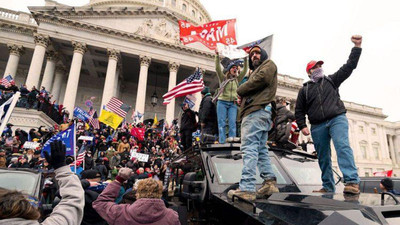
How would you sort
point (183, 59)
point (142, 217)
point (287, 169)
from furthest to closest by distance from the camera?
point (183, 59) → point (287, 169) → point (142, 217)

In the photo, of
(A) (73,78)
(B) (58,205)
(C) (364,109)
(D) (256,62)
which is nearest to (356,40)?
(D) (256,62)

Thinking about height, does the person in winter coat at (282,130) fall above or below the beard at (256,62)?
below

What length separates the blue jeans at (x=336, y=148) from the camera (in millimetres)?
3001

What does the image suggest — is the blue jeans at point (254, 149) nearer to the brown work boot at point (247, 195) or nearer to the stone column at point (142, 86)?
the brown work boot at point (247, 195)

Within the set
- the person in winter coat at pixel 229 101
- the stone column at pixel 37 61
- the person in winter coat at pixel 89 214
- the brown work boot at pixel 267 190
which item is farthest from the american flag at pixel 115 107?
the brown work boot at pixel 267 190

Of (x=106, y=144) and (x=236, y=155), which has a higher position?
(x=106, y=144)

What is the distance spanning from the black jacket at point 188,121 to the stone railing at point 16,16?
94.7ft

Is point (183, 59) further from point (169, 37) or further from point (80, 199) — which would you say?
point (80, 199)

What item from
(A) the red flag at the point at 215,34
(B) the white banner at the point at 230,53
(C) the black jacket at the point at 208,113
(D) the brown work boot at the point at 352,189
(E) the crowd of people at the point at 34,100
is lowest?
(D) the brown work boot at the point at 352,189

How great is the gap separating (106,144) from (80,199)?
13764 mm

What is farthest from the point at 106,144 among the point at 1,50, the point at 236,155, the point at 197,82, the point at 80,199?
the point at 1,50

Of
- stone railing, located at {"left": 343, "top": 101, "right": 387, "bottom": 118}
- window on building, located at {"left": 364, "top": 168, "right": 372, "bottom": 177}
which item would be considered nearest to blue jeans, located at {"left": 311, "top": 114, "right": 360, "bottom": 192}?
stone railing, located at {"left": 343, "top": 101, "right": 387, "bottom": 118}

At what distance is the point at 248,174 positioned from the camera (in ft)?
9.56

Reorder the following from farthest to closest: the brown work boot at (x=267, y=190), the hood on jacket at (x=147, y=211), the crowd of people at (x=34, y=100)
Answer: the crowd of people at (x=34, y=100), the brown work boot at (x=267, y=190), the hood on jacket at (x=147, y=211)
